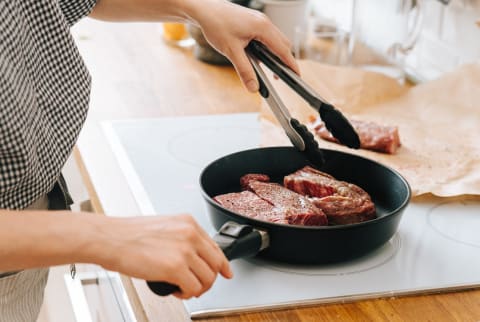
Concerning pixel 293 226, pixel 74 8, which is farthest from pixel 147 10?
pixel 293 226

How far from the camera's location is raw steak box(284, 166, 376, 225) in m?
1.04

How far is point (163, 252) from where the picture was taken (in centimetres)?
71

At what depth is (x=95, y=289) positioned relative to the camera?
1.23 metres

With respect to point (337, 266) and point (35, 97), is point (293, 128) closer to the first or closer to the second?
point (337, 266)

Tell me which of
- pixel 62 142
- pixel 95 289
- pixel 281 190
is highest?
pixel 62 142

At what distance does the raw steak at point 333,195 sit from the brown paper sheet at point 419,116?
6.8 inches

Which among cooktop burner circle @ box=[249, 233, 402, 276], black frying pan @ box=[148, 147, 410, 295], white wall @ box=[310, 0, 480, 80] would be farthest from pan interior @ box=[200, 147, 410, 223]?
white wall @ box=[310, 0, 480, 80]

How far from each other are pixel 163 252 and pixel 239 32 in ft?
1.68

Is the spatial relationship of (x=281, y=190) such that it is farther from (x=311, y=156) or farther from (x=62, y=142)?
(x=62, y=142)

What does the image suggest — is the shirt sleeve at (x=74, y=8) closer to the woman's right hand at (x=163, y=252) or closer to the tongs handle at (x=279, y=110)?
the tongs handle at (x=279, y=110)

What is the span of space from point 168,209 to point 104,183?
0.15 m

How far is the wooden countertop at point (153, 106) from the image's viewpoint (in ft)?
3.01

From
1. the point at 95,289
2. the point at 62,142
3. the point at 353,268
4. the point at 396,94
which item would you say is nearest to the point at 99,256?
the point at 62,142

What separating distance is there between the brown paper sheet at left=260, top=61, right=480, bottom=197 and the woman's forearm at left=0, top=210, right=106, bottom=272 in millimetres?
667
